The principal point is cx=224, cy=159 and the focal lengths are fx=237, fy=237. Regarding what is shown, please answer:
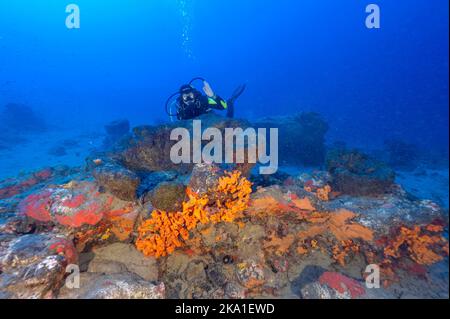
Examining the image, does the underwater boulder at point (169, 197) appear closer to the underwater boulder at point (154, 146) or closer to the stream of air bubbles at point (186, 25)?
the underwater boulder at point (154, 146)

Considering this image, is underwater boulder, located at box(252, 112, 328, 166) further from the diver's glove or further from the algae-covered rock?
the algae-covered rock

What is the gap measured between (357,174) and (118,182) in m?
5.28

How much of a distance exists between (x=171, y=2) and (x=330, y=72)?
114 metres

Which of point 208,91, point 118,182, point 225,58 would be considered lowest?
point 118,182

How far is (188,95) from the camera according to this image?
756 centimetres

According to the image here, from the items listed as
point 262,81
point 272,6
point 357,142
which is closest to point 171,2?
point 272,6

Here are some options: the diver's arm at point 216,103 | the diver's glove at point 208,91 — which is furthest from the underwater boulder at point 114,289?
the diver's glove at point 208,91

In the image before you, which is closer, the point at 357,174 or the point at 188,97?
the point at 357,174

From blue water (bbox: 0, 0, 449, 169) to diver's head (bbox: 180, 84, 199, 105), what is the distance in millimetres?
21794

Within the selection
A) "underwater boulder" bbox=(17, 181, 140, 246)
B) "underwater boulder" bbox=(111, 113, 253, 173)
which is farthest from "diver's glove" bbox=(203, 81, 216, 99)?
"underwater boulder" bbox=(17, 181, 140, 246)

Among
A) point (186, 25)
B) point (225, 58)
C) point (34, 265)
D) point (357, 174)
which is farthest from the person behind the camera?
point (186, 25)

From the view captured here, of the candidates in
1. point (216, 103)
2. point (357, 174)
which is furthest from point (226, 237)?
point (216, 103)

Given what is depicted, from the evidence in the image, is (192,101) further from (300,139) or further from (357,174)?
(300,139)
